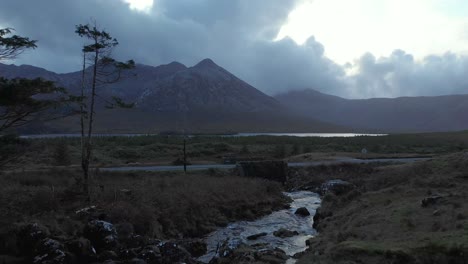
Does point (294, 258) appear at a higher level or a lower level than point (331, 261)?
lower

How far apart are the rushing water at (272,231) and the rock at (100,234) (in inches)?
164

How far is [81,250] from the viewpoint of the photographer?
16.8 metres

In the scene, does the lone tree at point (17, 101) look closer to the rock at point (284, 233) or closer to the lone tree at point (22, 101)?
the lone tree at point (22, 101)

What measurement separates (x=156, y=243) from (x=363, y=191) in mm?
14381

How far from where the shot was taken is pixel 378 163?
45.7m

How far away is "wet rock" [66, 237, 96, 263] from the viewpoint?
16.7 m

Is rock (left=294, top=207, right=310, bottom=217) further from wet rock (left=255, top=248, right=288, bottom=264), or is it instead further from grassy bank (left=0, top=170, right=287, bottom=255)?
wet rock (left=255, top=248, right=288, bottom=264)

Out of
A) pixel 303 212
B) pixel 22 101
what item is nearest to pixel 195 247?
pixel 22 101

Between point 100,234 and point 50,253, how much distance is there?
8.13 ft

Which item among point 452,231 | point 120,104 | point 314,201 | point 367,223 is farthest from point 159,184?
point 452,231

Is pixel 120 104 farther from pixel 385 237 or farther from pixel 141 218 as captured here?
pixel 385 237

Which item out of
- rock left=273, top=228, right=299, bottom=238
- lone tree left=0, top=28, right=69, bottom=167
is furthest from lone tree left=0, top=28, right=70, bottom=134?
rock left=273, top=228, right=299, bottom=238

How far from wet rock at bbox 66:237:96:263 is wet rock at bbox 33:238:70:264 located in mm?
456

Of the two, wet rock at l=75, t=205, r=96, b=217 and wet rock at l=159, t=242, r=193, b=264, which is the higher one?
wet rock at l=75, t=205, r=96, b=217
